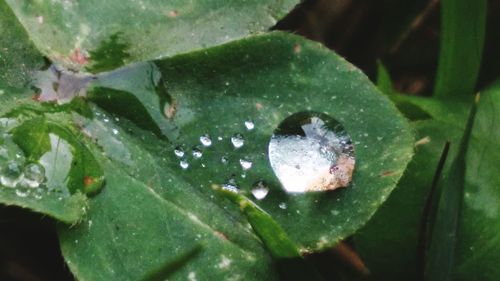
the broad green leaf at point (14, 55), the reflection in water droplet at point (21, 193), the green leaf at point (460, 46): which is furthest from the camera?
the green leaf at point (460, 46)

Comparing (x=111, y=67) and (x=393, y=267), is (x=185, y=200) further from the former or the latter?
(x=393, y=267)

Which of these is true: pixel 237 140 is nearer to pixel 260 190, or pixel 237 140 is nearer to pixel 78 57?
pixel 260 190

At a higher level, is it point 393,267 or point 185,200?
point 185,200

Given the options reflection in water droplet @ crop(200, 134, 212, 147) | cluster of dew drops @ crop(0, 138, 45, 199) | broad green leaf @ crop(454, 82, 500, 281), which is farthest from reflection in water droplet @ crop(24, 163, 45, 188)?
broad green leaf @ crop(454, 82, 500, 281)

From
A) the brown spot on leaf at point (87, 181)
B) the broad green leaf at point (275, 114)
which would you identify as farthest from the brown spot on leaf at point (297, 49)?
the brown spot on leaf at point (87, 181)

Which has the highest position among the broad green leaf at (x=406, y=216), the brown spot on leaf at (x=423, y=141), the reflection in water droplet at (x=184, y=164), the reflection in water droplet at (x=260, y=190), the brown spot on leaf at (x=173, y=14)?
the brown spot on leaf at (x=173, y=14)

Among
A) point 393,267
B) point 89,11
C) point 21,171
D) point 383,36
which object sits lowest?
point 393,267

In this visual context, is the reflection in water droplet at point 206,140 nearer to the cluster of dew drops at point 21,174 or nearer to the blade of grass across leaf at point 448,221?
the cluster of dew drops at point 21,174

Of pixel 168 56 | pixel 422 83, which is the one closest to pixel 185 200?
pixel 168 56
